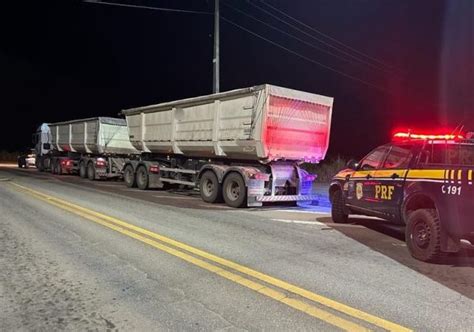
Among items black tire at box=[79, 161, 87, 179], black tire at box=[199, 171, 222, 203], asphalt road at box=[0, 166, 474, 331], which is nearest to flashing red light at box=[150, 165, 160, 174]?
black tire at box=[199, 171, 222, 203]

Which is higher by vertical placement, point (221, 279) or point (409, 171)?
point (409, 171)

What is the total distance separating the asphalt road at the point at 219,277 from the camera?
4395 mm

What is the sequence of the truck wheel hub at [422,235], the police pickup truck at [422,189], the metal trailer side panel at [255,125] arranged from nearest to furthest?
1. the police pickup truck at [422,189]
2. the truck wheel hub at [422,235]
3. the metal trailer side panel at [255,125]

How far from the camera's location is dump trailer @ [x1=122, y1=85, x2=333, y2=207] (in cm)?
1302

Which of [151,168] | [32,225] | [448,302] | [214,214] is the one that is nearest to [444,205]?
[448,302]

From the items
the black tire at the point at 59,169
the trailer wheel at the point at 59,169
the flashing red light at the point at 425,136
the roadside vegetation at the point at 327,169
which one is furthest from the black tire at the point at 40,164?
the flashing red light at the point at 425,136

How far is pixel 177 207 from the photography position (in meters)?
12.7

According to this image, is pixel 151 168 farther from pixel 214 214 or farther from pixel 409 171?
pixel 409 171

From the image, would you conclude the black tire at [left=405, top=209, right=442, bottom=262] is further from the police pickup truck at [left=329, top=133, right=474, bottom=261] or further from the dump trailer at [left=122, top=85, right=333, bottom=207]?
the dump trailer at [left=122, top=85, right=333, bottom=207]

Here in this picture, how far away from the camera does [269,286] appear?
539 cm

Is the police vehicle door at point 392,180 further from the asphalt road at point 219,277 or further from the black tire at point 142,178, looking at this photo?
the black tire at point 142,178

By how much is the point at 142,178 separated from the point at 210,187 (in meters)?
5.16

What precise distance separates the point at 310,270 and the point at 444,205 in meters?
2.07

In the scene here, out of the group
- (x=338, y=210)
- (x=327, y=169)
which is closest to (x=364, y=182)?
(x=338, y=210)
